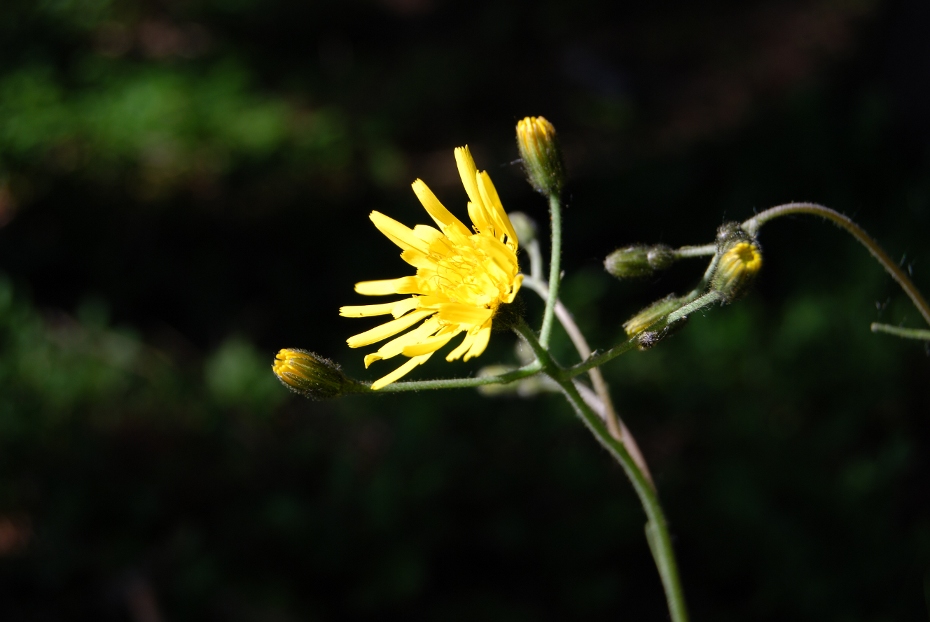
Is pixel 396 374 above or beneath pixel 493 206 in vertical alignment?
beneath

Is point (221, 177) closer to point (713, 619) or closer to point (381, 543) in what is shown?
point (381, 543)

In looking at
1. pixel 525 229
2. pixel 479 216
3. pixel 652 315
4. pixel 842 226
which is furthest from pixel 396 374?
pixel 842 226

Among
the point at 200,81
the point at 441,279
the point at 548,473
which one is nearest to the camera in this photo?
the point at 441,279

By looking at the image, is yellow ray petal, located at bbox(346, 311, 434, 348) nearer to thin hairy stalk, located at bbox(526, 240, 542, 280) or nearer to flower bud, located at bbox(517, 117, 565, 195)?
thin hairy stalk, located at bbox(526, 240, 542, 280)

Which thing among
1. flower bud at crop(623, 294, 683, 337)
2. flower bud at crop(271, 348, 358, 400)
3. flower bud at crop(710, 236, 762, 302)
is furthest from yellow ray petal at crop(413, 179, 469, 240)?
flower bud at crop(710, 236, 762, 302)

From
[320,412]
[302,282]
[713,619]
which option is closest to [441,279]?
[713,619]

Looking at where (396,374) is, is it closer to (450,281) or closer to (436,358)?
(450,281)

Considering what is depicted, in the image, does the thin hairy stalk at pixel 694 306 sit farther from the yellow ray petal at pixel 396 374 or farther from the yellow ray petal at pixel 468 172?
the yellow ray petal at pixel 468 172
